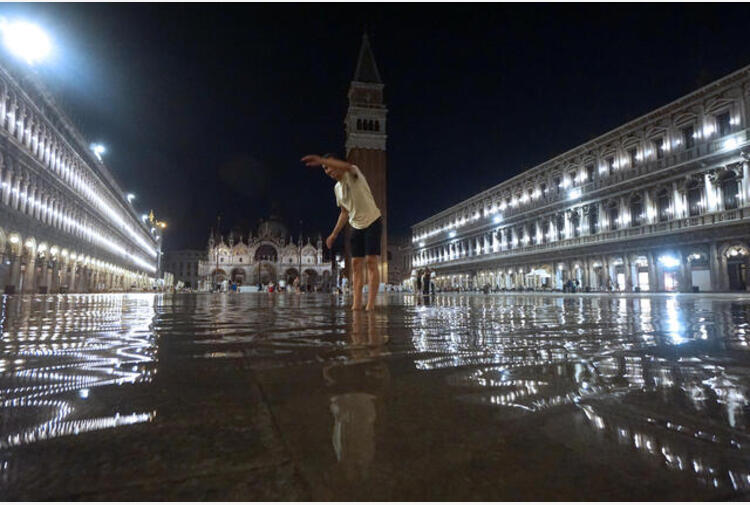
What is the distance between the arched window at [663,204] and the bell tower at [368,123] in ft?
117

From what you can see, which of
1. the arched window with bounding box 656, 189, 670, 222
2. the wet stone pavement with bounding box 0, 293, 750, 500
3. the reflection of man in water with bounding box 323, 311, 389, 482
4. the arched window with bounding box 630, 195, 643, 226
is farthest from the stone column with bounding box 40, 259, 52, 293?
the arched window with bounding box 656, 189, 670, 222

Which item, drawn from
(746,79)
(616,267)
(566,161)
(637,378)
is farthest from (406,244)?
(637,378)

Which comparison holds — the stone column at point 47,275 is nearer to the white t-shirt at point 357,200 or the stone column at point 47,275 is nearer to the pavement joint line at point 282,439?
the white t-shirt at point 357,200

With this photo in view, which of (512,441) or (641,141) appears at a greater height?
(641,141)

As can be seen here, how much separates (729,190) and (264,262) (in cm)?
7306

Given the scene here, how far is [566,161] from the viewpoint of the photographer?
36812 millimetres

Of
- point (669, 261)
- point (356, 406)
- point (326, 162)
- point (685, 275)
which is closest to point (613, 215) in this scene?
point (669, 261)

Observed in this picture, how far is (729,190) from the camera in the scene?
23703 mm

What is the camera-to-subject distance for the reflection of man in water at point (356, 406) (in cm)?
72

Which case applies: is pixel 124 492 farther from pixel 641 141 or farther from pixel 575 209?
pixel 575 209

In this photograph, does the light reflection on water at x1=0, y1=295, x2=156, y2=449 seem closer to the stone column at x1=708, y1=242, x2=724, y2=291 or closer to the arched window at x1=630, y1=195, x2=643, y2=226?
the stone column at x1=708, y1=242, x2=724, y2=291

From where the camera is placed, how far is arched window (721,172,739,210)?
76.6ft

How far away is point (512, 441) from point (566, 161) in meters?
40.2

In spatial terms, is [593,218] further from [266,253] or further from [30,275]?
[266,253]
